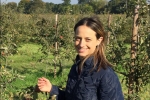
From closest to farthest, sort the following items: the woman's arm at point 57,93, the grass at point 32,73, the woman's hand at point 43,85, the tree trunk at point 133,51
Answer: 1. the woman's hand at point 43,85
2. the woman's arm at point 57,93
3. the tree trunk at point 133,51
4. the grass at point 32,73

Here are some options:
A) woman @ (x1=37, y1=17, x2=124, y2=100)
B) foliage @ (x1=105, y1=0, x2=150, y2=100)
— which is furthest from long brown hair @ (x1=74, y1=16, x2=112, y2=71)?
foliage @ (x1=105, y1=0, x2=150, y2=100)

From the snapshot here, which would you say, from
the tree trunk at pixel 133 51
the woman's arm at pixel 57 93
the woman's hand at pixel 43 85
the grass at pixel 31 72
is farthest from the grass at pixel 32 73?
the woman's hand at pixel 43 85

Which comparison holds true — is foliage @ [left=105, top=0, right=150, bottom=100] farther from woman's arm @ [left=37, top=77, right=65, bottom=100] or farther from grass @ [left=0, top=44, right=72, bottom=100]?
grass @ [left=0, top=44, right=72, bottom=100]

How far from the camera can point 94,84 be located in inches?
Answer: 61.9

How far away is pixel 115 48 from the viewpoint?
421cm

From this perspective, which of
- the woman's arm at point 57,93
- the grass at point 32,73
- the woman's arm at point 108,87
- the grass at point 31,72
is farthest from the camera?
the grass at point 31,72

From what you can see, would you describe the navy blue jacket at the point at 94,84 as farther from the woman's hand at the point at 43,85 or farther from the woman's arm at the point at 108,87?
the woman's hand at the point at 43,85

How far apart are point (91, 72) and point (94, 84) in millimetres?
68

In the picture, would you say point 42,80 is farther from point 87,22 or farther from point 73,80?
point 87,22

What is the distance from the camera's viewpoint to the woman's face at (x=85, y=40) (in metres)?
1.63

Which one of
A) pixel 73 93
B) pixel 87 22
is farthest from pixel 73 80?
pixel 87 22

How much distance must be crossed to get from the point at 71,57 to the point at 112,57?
3388mm

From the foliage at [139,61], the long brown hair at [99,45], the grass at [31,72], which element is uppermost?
the long brown hair at [99,45]

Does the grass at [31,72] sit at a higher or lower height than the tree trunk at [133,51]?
lower
